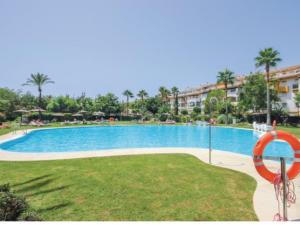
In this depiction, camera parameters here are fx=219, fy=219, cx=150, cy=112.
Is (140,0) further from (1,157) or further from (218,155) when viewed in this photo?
(1,157)

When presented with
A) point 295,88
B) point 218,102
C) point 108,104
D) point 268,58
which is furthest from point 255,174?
point 108,104

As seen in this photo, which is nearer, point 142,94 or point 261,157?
point 261,157

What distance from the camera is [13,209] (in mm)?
3117

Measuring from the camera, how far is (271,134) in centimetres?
408

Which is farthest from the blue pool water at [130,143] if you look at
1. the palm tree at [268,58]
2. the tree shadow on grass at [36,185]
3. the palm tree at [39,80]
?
the palm tree at [39,80]

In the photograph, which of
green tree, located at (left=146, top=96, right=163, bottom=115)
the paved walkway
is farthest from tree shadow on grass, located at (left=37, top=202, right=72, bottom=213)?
green tree, located at (left=146, top=96, right=163, bottom=115)

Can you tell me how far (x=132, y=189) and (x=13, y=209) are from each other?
2777 millimetres

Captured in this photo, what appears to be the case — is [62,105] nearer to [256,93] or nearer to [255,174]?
[256,93]

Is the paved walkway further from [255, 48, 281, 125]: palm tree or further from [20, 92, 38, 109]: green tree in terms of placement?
[20, 92, 38, 109]: green tree

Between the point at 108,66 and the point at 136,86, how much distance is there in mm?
31755

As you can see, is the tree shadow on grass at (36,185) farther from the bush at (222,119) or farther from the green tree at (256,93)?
the bush at (222,119)

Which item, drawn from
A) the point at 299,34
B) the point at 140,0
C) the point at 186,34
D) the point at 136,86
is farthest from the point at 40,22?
the point at 136,86

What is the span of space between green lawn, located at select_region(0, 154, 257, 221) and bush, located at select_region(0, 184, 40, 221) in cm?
84

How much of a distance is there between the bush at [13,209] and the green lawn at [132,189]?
0.84 metres
